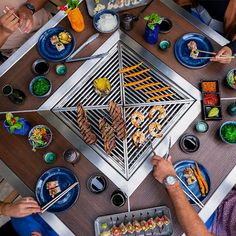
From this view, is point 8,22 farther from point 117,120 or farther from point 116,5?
point 117,120

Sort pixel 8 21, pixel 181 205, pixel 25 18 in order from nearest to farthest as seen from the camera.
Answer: pixel 181 205 → pixel 8 21 → pixel 25 18

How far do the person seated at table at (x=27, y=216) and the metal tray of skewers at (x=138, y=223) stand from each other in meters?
0.42

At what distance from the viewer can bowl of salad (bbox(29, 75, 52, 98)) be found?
2.47m

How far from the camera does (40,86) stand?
2.47 m

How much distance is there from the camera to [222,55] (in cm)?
236

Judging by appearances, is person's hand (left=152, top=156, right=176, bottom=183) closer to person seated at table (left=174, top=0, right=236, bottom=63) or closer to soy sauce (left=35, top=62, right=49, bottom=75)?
person seated at table (left=174, top=0, right=236, bottom=63)

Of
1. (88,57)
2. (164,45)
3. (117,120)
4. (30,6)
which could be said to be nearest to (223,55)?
(164,45)

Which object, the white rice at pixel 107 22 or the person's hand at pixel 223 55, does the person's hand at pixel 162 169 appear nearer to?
the person's hand at pixel 223 55

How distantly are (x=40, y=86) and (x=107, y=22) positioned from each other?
767 millimetres

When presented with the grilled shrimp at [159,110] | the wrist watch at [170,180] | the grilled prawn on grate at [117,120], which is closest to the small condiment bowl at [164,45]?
the grilled shrimp at [159,110]

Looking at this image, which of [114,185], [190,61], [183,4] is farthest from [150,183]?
[183,4]

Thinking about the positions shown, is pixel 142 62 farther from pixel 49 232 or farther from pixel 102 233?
pixel 49 232

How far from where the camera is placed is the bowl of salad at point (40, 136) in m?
2.34

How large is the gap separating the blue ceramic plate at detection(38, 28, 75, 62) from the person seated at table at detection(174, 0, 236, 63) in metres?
1.12
